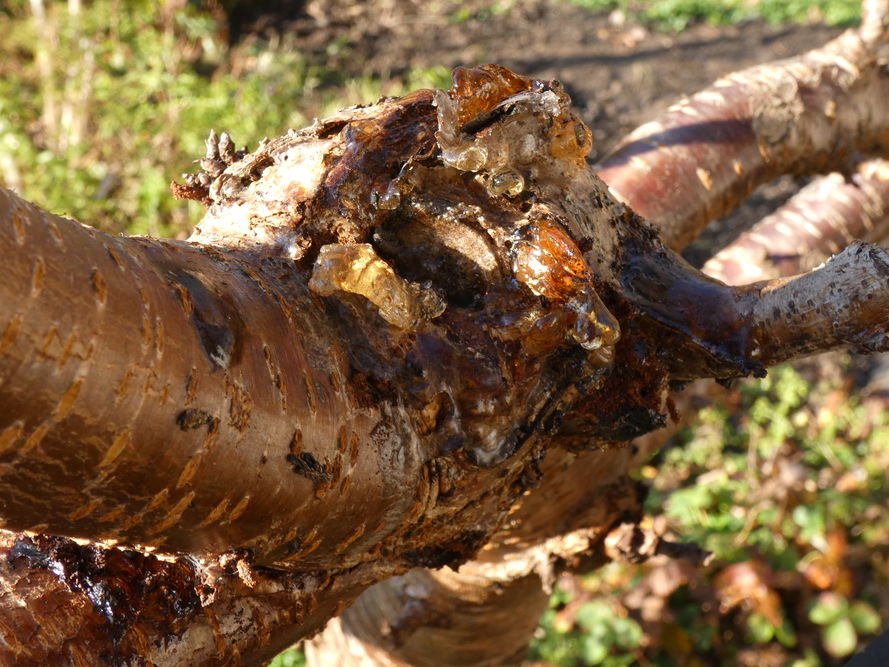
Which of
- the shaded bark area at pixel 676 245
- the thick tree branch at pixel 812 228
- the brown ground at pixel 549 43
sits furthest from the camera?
the brown ground at pixel 549 43

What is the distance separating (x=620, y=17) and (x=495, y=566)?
23.0 feet

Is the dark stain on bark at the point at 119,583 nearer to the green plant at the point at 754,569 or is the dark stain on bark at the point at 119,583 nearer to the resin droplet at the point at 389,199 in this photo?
the resin droplet at the point at 389,199

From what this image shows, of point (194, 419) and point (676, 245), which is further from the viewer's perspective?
point (676, 245)

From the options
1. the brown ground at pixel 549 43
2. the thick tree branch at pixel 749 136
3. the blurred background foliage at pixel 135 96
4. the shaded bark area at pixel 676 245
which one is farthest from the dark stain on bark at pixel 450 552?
the brown ground at pixel 549 43

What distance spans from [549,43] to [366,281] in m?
6.84

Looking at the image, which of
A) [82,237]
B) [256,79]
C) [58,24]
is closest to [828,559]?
[82,237]

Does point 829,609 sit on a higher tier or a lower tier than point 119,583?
lower

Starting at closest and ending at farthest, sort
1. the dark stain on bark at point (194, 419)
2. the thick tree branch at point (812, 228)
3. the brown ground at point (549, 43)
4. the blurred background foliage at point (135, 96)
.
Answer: the dark stain on bark at point (194, 419) < the thick tree branch at point (812, 228) < the blurred background foliage at point (135, 96) < the brown ground at point (549, 43)

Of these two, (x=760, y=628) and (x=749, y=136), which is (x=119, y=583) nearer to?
(x=749, y=136)

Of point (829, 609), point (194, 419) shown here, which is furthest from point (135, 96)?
point (194, 419)

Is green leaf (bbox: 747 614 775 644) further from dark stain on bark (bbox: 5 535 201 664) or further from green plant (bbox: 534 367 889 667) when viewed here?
dark stain on bark (bbox: 5 535 201 664)

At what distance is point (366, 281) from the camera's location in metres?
1.08

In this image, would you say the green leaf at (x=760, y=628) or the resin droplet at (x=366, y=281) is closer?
the resin droplet at (x=366, y=281)

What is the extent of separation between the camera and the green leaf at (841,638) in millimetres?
3518
